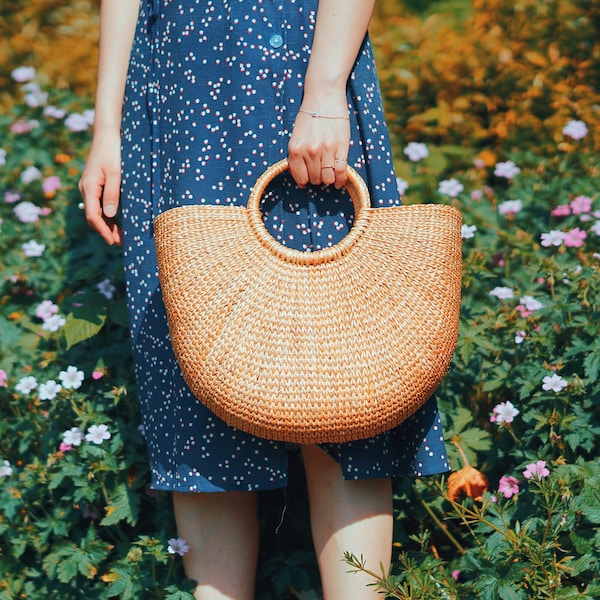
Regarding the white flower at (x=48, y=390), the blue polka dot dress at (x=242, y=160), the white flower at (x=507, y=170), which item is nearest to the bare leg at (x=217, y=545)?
the blue polka dot dress at (x=242, y=160)

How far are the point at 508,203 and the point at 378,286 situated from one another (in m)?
1.29

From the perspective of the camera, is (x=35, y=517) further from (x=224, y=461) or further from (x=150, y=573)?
(x=224, y=461)

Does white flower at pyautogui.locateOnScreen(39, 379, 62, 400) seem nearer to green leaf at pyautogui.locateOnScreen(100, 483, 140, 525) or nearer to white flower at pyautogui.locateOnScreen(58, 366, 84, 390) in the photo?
white flower at pyautogui.locateOnScreen(58, 366, 84, 390)

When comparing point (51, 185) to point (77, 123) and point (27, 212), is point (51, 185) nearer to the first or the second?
point (27, 212)

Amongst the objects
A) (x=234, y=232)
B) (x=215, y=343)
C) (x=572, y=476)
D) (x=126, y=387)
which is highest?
(x=234, y=232)

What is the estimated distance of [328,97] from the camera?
1607mm

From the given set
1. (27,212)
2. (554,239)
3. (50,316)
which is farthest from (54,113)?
(554,239)

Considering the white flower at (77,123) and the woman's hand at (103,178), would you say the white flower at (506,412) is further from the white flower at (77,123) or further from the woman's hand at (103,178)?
the white flower at (77,123)

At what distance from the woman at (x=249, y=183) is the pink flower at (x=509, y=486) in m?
0.30

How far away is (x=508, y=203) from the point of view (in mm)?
2656

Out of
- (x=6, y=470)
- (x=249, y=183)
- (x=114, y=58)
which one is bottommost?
(x=6, y=470)

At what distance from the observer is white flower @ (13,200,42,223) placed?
2.87m

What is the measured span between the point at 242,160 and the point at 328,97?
212 millimetres

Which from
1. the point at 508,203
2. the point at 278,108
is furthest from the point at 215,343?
the point at 508,203
